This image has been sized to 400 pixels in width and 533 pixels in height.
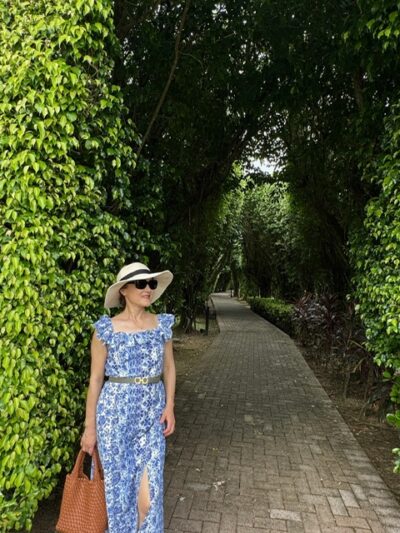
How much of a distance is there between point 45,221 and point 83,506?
6.03ft

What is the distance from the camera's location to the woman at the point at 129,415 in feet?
8.83

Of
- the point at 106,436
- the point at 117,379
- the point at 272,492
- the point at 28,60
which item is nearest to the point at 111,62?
the point at 28,60

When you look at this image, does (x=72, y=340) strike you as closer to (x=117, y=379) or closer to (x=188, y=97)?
(x=117, y=379)

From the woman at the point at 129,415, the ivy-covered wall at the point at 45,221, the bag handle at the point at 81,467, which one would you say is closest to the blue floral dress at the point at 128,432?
the woman at the point at 129,415

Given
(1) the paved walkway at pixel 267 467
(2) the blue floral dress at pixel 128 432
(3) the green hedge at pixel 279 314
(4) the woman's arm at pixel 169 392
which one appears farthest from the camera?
(3) the green hedge at pixel 279 314

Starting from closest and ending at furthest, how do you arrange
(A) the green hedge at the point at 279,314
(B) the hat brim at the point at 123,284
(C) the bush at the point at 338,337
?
(B) the hat brim at the point at 123,284 → (C) the bush at the point at 338,337 → (A) the green hedge at the point at 279,314

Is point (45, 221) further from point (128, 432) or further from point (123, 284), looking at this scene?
point (128, 432)

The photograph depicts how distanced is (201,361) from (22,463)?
27.5 ft

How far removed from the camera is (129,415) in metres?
2.72

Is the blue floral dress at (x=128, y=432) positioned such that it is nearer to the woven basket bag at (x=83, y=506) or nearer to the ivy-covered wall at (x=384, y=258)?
the woven basket bag at (x=83, y=506)

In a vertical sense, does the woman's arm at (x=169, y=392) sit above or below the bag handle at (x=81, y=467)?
above

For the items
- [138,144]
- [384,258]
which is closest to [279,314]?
[384,258]

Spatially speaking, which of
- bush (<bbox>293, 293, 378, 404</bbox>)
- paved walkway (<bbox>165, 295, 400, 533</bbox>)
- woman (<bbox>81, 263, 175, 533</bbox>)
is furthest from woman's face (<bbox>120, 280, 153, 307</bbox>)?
bush (<bbox>293, 293, 378, 404</bbox>)

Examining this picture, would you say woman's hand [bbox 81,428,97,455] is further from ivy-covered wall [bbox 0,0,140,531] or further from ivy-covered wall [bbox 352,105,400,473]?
ivy-covered wall [bbox 352,105,400,473]
